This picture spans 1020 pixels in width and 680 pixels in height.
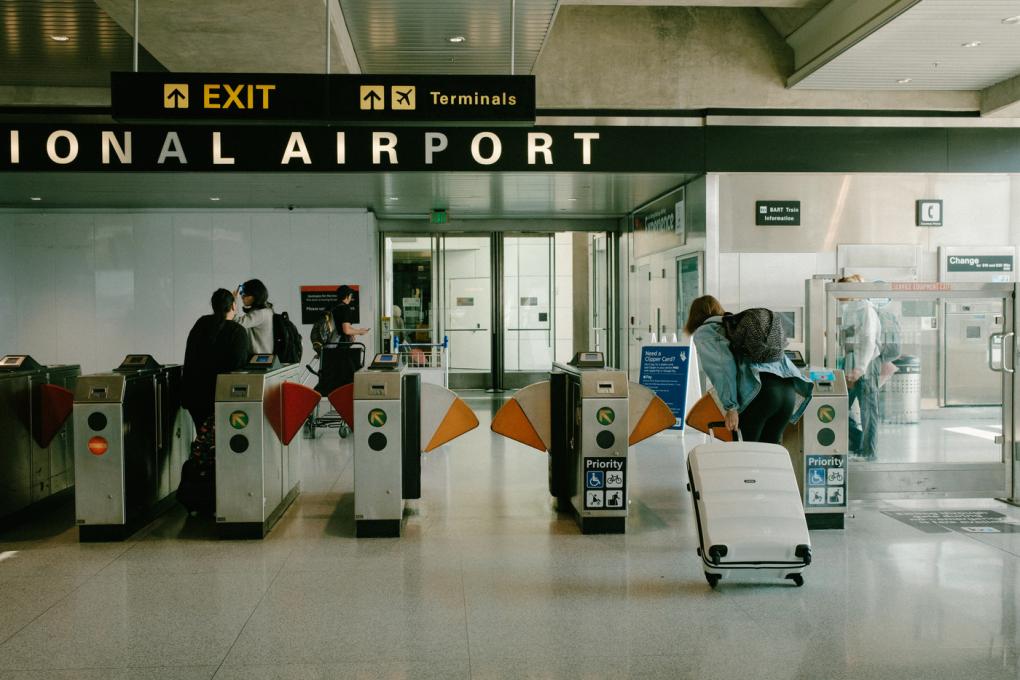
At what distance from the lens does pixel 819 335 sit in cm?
556

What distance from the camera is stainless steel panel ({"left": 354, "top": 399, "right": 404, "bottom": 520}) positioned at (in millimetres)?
5004

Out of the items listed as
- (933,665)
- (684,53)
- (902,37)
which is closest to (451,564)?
(933,665)

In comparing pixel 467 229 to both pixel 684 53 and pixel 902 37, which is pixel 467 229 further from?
pixel 902 37

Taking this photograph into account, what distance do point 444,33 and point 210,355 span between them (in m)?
3.42

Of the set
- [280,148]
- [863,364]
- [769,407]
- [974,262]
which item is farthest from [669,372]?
[280,148]

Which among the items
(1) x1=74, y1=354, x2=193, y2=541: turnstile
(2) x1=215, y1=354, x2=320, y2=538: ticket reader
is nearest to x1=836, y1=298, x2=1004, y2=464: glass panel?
(2) x1=215, y1=354, x2=320, y2=538: ticket reader

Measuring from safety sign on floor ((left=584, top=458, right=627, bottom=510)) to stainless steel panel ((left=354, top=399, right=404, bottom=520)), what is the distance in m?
1.18

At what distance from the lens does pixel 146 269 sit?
1221 centimetres

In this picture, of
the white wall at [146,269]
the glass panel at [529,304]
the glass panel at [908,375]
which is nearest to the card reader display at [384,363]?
the glass panel at [908,375]

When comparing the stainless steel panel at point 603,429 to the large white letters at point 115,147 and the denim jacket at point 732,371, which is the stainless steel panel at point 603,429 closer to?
the denim jacket at point 732,371

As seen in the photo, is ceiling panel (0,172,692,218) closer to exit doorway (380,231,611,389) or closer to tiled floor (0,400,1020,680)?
exit doorway (380,231,611,389)

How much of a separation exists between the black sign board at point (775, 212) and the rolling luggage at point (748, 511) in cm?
493

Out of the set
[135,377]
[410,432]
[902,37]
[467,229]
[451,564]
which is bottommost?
[451,564]

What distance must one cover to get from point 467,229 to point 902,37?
25.6 ft
